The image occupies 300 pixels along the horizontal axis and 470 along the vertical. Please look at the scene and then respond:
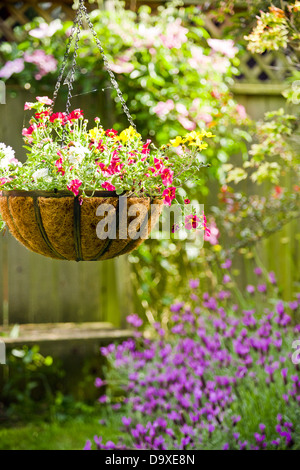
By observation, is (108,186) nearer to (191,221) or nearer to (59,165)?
(59,165)

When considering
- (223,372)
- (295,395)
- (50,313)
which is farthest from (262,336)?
(50,313)

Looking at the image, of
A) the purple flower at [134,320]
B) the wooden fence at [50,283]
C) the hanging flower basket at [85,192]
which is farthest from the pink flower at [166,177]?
the wooden fence at [50,283]

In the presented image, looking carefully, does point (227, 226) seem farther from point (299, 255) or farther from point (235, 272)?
point (299, 255)

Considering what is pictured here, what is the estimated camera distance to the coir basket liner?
167 centimetres

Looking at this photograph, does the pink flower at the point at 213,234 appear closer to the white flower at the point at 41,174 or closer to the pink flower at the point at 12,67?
the pink flower at the point at 12,67

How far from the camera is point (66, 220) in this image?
66.4 inches

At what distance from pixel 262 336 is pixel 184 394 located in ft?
1.60

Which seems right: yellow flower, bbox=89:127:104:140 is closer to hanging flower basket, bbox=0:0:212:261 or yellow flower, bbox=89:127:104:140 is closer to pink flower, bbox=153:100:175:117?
hanging flower basket, bbox=0:0:212:261

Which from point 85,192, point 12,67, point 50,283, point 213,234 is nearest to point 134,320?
point 50,283

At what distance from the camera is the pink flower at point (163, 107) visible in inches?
146

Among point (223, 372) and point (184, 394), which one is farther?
point (223, 372)

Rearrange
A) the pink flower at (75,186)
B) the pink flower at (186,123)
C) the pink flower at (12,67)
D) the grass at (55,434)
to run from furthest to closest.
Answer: the pink flower at (12,67) → the pink flower at (186,123) → the grass at (55,434) → the pink flower at (75,186)
